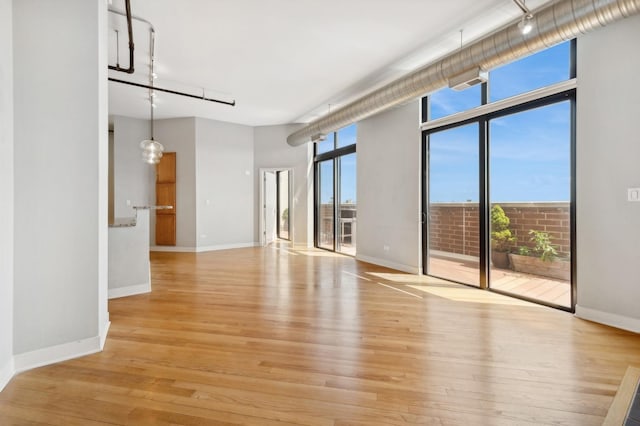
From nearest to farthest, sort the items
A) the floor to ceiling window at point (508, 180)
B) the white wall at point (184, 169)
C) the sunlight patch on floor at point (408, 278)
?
the floor to ceiling window at point (508, 180) < the sunlight patch on floor at point (408, 278) < the white wall at point (184, 169)

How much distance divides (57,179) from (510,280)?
16.0ft

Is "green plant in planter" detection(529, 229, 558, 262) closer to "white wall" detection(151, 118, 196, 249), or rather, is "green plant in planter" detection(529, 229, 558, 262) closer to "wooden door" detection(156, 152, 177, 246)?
"white wall" detection(151, 118, 196, 249)

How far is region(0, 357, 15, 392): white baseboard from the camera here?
6.82ft

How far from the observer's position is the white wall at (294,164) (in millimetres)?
8742

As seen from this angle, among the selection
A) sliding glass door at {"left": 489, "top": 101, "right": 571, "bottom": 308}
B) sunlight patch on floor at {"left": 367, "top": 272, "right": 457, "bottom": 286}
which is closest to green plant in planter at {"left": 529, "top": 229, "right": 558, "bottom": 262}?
sliding glass door at {"left": 489, "top": 101, "right": 571, "bottom": 308}

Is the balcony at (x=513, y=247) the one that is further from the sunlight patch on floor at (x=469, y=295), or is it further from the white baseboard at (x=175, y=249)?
the white baseboard at (x=175, y=249)

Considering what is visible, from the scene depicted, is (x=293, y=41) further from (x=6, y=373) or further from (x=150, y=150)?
(x=6, y=373)

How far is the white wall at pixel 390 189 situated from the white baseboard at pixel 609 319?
2376 millimetres

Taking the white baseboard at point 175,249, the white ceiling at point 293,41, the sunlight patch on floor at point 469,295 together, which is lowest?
the sunlight patch on floor at point 469,295

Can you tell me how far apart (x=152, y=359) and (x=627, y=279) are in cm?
418

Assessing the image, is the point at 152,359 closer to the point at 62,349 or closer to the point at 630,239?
the point at 62,349

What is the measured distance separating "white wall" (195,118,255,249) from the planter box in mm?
6501

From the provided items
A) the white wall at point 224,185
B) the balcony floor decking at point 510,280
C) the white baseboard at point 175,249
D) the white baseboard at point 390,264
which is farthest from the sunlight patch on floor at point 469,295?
the white baseboard at point 175,249

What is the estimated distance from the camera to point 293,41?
4.16m
